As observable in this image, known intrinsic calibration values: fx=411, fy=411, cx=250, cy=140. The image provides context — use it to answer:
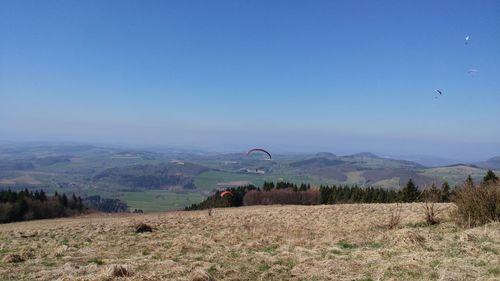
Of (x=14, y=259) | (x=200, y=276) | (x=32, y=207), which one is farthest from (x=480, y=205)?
(x=32, y=207)

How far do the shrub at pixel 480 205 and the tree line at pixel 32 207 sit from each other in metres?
51.5

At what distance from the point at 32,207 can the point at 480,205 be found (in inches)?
2224

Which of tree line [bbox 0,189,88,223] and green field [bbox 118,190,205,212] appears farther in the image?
green field [bbox 118,190,205,212]

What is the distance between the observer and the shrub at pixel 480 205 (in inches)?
587

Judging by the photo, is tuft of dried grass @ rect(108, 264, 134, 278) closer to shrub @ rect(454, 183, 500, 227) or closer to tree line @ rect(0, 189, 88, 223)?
shrub @ rect(454, 183, 500, 227)

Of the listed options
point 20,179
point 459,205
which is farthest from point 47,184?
point 459,205

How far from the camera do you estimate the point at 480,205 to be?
49.3 ft

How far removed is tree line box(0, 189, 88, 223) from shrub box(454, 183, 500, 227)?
169 feet

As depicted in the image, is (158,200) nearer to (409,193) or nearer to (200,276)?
(409,193)

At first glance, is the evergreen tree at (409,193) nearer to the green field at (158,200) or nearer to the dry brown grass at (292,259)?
the dry brown grass at (292,259)

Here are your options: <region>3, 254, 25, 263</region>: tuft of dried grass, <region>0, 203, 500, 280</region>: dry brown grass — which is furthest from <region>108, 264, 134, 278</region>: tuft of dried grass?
<region>3, 254, 25, 263</region>: tuft of dried grass

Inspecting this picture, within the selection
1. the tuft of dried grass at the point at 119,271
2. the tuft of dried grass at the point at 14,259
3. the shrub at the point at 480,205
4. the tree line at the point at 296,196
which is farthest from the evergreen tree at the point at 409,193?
the tuft of dried grass at the point at 119,271

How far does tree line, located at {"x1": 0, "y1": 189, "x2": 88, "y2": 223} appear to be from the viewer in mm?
51938

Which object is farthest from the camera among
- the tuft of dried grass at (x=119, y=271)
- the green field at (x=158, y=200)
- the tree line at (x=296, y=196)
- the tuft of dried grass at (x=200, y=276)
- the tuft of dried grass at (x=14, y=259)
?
the green field at (x=158, y=200)
